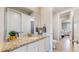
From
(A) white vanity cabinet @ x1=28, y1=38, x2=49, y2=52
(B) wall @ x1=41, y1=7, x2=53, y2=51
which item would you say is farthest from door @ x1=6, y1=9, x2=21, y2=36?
(B) wall @ x1=41, y1=7, x2=53, y2=51

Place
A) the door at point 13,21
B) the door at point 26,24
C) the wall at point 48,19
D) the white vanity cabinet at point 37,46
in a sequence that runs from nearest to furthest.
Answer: the white vanity cabinet at point 37,46 < the door at point 13,21 < the door at point 26,24 < the wall at point 48,19

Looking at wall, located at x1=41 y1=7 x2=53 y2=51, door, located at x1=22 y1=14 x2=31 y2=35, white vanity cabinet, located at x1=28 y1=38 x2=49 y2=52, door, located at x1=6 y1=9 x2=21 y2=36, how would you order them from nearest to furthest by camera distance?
white vanity cabinet, located at x1=28 y1=38 x2=49 y2=52, door, located at x1=6 y1=9 x2=21 y2=36, door, located at x1=22 y1=14 x2=31 y2=35, wall, located at x1=41 y1=7 x2=53 y2=51

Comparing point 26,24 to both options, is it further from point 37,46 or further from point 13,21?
point 37,46

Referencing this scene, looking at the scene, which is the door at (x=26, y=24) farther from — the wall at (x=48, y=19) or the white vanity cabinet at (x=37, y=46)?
the wall at (x=48, y=19)

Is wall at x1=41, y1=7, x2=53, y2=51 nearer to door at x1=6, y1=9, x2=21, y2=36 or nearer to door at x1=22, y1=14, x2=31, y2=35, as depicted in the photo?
door at x1=22, y1=14, x2=31, y2=35

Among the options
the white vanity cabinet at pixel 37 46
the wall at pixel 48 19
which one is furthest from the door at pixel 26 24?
the wall at pixel 48 19

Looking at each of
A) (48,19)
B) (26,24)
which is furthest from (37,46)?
(48,19)

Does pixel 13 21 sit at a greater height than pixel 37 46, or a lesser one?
greater

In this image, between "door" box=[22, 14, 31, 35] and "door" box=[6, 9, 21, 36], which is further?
"door" box=[22, 14, 31, 35]

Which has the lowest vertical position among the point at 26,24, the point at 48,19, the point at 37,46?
the point at 37,46
